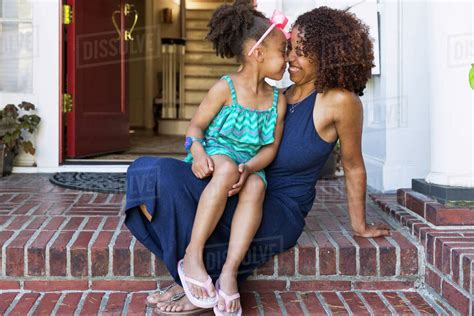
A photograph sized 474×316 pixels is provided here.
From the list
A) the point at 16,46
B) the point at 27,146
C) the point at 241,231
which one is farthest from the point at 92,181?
the point at 241,231

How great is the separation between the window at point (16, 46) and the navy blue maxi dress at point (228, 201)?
7.41 feet

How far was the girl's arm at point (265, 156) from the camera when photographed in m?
1.90

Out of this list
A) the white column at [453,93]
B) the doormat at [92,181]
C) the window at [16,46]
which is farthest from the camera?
the window at [16,46]

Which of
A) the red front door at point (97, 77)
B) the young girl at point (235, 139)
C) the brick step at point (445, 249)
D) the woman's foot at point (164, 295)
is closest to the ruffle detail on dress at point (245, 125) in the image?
the young girl at point (235, 139)

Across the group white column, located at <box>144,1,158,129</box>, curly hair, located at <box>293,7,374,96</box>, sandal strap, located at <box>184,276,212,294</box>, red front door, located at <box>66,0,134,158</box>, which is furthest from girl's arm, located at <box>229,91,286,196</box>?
white column, located at <box>144,1,158,129</box>

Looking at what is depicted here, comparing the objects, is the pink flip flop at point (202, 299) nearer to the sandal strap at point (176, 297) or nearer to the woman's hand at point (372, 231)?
the sandal strap at point (176, 297)

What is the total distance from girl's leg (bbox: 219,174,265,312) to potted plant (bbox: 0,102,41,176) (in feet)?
7.41

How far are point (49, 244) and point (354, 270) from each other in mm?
1052

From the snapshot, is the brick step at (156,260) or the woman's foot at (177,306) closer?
the woman's foot at (177,306)

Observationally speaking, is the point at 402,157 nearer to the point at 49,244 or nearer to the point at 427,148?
the point at 427,148

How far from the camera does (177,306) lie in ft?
6.41

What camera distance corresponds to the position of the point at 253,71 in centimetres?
210

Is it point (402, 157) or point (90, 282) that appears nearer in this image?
point (90, 282)

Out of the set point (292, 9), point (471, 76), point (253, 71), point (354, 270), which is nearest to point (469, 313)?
point (354, 270)
